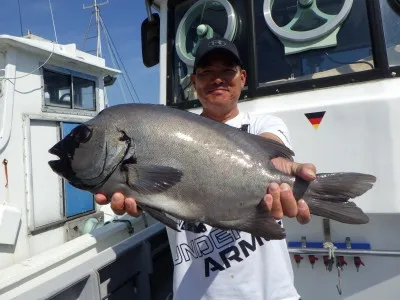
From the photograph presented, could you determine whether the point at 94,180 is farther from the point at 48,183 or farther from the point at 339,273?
the point at 48,183

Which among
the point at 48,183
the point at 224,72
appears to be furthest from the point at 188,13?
the point at 48,183

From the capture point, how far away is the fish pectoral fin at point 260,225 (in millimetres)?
1824

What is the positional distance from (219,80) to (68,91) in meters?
6.48

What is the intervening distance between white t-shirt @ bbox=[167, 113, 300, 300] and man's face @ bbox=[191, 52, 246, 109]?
259 mm

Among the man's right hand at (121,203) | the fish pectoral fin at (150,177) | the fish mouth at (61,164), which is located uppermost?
the fish mouth at (61,164)

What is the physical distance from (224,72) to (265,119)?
15.8 inches

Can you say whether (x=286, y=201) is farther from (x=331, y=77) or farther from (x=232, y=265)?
(x=331, y=77)

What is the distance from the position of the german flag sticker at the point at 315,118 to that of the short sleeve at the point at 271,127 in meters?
0.88

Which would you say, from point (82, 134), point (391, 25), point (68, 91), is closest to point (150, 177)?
point (82, 134)

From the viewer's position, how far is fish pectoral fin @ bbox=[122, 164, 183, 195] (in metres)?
1.84

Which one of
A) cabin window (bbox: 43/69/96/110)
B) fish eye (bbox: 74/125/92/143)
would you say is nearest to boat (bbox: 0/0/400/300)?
fish eye (bbox: 74/125/92/143)

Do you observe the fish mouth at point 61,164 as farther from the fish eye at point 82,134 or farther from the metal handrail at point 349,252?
the metal handrail at point 349,252

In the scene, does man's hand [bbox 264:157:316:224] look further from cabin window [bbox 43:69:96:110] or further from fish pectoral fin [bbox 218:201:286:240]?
cabin window [bbox 43:69:96:110]

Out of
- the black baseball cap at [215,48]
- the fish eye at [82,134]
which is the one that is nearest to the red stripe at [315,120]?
the black baseball cap at [215,48]
